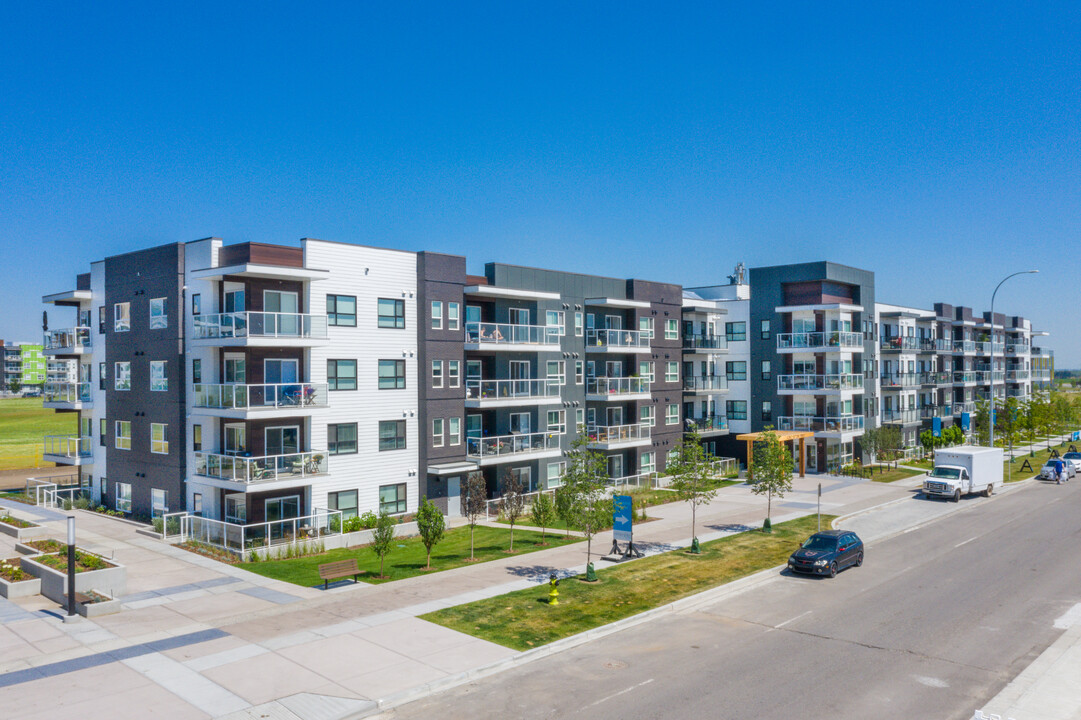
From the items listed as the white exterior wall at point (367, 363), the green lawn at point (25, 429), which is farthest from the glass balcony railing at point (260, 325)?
the green lawn at point (25, 429)

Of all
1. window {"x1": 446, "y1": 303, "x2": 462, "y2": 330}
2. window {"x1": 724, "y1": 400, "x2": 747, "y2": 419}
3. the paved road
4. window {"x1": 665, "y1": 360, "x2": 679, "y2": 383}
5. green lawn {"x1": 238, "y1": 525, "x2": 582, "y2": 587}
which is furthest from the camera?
window {"x1": 724, "y1": 400, "x2": 747, "y2": 419}

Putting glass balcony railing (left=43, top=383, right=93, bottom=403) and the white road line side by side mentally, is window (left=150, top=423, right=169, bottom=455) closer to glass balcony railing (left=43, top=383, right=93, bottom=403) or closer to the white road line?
glass balcony railing (left=43, top=383, right=93, bottom=403)

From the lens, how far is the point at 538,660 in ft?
59.2

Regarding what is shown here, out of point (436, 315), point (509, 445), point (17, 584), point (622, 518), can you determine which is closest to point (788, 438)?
point (509, 445)

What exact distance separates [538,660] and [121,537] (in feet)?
72.1

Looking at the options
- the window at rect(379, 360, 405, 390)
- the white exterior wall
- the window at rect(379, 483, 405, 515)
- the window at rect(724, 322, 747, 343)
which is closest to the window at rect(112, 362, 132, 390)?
the white exterior wall

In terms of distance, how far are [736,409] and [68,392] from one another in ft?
145

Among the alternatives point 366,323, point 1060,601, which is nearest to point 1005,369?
point 1060,601

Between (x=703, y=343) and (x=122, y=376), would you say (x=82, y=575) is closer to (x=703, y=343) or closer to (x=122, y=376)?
(x=122, y=376)

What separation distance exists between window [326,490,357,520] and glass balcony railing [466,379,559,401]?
313 inches

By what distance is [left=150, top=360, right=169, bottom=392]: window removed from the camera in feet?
111

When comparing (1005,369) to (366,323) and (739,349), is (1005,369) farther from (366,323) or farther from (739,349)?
(366,323)

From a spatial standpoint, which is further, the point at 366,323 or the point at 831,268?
the point at 831,268

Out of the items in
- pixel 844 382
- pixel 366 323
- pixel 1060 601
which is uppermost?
pixel 366 323
